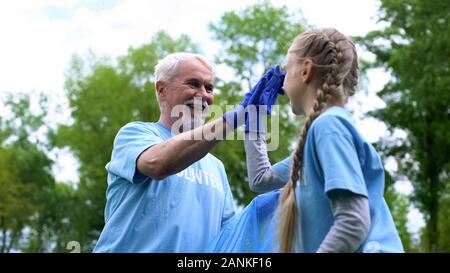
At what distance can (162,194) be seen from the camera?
3641 mm

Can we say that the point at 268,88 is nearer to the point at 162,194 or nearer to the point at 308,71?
the point at 308,71

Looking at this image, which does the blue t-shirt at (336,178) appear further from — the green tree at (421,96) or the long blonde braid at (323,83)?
the green tree at (421,96)

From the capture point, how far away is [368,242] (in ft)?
7.96

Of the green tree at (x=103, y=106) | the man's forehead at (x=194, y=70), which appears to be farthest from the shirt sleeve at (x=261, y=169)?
the green tree at (x=103, y=106)

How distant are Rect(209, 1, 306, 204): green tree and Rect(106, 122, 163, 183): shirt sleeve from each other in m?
19.2

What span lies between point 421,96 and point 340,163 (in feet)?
62.2

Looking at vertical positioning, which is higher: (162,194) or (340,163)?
(340,163)

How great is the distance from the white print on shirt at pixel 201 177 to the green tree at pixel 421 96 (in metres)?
17.0

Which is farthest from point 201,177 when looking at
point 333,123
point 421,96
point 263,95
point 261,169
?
point 421,96

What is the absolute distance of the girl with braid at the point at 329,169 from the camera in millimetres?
2375

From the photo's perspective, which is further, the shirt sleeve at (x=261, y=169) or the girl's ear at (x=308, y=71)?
the shirt sleeve at (x=261, y=169)

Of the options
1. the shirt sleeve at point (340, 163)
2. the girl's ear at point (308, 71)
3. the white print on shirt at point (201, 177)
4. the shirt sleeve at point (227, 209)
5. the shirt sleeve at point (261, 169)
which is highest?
the girl's ear at point (308, 71)

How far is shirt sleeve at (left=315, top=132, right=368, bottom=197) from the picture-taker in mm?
2361
